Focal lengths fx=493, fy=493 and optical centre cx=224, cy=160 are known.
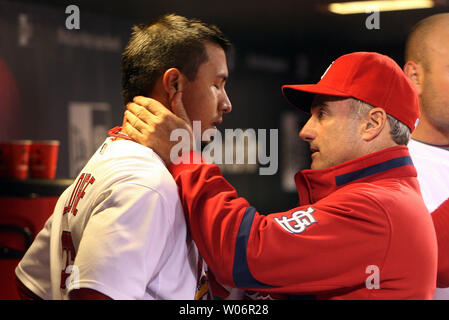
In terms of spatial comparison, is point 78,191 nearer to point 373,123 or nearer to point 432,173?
point 373,123

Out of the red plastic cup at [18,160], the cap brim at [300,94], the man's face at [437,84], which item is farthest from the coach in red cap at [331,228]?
the red plastic cup at [18,160]

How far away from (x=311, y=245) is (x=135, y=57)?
72 cm

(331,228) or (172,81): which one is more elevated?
(172,81)

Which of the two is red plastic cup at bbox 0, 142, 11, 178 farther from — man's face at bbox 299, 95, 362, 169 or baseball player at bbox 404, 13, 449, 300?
baseball player at bbox 404, 13, 449, 300

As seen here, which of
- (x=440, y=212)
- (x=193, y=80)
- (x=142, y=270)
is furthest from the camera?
(x=440, y=212)

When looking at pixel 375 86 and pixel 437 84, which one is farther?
pixel 437 84

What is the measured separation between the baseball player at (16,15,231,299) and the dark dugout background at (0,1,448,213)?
385 cm

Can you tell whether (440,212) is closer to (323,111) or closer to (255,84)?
(323,111)

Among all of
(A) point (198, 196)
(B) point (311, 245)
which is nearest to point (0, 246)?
(A) point (198, 196)

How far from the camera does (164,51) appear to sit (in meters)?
1.39

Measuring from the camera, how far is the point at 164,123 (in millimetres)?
1267

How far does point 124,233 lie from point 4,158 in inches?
70.1

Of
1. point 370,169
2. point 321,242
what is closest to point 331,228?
point 321,242

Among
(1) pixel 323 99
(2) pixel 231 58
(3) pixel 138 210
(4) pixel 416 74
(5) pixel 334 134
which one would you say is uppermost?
(2) pixel 231 58
